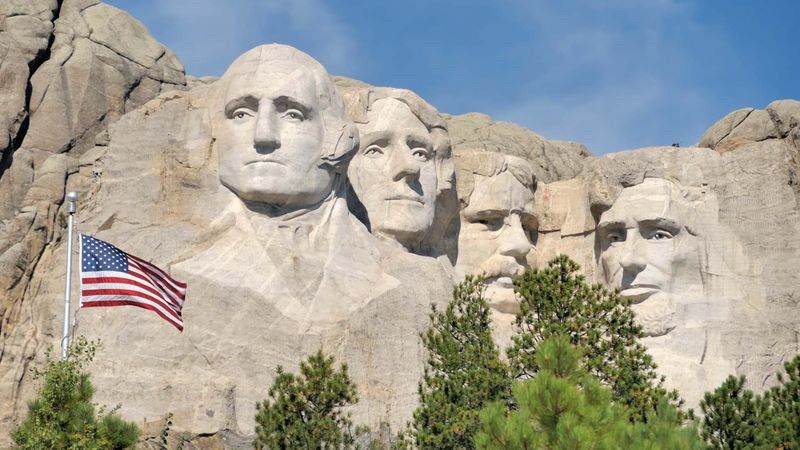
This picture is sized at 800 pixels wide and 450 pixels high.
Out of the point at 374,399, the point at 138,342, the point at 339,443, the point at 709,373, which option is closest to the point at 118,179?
the point at 138,342

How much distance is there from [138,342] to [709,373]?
7.62 m

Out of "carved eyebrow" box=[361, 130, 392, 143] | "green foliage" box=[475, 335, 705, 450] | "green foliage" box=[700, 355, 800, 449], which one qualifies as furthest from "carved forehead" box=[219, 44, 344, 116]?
"green foliage" box=[475, 335, 705, 450]

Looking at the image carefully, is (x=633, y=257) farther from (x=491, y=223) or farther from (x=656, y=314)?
(x=491, y=223)

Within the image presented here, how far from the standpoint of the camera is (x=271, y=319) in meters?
25.6

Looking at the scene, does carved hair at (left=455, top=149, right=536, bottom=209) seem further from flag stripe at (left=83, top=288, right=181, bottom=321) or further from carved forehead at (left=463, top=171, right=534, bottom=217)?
flag stripe at (left=83, top=288, right=181, bottom=321)

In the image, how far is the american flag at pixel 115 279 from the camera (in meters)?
23.1

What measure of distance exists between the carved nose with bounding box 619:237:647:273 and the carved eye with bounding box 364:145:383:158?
3.49m

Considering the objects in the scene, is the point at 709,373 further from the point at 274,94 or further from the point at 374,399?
the point at 274,94

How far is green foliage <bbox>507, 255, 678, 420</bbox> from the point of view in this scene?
76.5 ft

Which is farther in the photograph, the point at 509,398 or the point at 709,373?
the point at 709,373

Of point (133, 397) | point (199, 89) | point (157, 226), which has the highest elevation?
point (199, 89)

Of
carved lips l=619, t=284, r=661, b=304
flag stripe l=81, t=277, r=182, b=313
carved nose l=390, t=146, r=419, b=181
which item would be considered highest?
carved nose l=390, t=146, r=419, b=181

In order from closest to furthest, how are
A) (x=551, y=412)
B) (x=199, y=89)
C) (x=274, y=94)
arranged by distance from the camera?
(x=551, y=412), (x=274, y=94), (x=199, y=89)

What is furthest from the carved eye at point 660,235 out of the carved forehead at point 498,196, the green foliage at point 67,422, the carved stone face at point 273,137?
the green foliage at point 67,422
